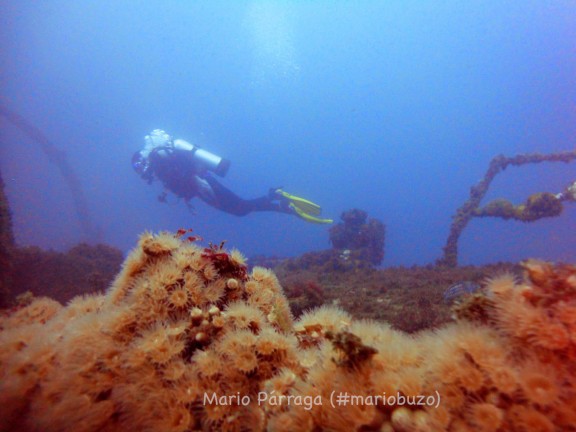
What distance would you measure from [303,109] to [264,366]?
14706cm

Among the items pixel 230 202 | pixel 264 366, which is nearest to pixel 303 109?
pixel 230 202

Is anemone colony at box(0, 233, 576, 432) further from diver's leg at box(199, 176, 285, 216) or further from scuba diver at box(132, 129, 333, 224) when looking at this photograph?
diver's leg at box(199, 176, 285, 216)

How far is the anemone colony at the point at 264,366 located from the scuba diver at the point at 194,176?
11.8 metres

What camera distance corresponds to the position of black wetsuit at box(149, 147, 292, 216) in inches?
604

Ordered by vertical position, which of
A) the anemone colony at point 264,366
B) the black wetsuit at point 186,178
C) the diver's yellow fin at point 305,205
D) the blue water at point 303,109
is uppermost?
the blue water at point 303,109

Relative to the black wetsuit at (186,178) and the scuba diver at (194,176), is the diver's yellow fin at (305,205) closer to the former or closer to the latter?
the scuba diver at (194,176)

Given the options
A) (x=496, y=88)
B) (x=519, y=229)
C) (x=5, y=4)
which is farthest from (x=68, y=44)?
(x=519, y=229)

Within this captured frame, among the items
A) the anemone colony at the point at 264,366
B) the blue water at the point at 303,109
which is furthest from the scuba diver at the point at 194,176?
the blue water at the point at 303,109

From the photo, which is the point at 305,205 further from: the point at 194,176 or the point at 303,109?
the point at 303,109

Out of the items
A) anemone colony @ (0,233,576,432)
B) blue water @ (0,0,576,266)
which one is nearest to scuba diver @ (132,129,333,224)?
anemone colony @ (0,233,576,432)

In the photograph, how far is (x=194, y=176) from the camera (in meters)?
15.9

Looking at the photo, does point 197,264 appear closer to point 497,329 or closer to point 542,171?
point 497,329

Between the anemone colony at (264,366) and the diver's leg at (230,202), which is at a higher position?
the diver's leg at (230,202)

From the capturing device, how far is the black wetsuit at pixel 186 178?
50.3 ft
